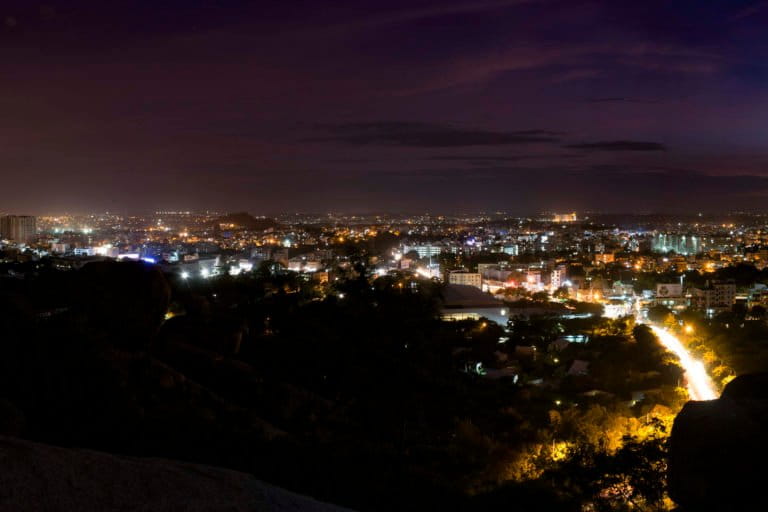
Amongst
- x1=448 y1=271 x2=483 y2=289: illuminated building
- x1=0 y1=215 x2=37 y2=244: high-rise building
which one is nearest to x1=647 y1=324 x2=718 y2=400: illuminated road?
x1=448 y1=271 x2=483 y2=289: illuminated building

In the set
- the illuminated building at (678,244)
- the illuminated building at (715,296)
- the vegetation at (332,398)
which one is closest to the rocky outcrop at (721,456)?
the vegetation at (332,398)

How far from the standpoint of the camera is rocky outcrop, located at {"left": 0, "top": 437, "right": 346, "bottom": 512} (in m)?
2.26

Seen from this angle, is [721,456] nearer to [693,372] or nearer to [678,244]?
[693,372]

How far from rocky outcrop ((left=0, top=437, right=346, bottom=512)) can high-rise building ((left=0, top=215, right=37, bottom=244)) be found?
179ft

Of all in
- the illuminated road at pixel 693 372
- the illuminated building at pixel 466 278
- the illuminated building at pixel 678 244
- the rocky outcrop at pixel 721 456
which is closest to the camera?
the rocky outcrop at pixel 721 456

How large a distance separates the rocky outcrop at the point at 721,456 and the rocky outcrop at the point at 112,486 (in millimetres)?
1934

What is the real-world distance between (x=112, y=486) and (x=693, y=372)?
15.1 meters

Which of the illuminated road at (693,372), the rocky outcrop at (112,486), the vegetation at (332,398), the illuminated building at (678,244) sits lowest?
the illuminated road at (693,372)

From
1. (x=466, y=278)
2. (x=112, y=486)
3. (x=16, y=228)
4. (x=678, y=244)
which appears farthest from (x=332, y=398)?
(x=678, y=244)

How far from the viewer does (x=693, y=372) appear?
15.1m

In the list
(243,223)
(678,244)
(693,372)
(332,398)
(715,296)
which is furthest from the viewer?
(243,223)

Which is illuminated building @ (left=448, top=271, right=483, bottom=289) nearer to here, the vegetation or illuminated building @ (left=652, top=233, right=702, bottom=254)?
the vegetation

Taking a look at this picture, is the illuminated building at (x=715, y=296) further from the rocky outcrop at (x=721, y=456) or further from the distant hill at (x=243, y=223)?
the distant hill at (x=243, y=223)

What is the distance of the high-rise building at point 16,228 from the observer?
5175 centimetres
